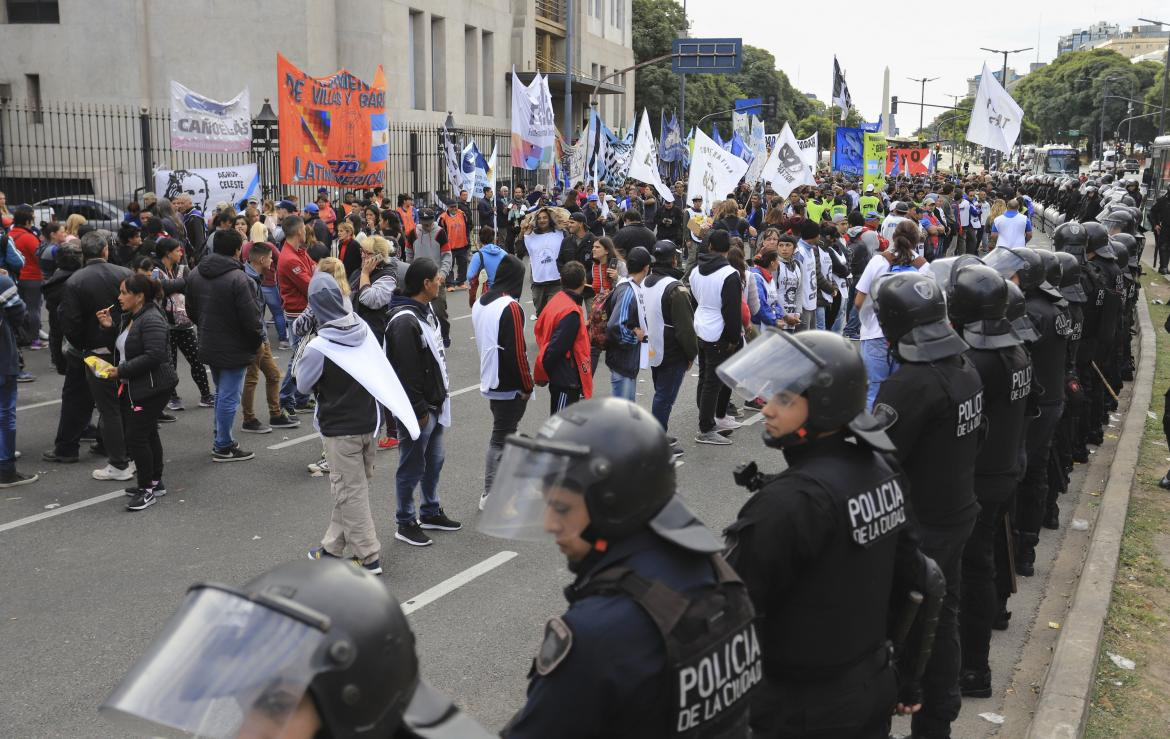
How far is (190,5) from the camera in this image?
1144 inches

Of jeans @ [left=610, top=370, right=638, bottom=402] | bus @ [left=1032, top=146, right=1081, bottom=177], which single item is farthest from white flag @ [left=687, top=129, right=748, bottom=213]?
bus @ [left=1032, top=146, right=1081, bottom=177]

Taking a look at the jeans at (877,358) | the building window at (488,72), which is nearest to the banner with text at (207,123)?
the jeans at (877,358)

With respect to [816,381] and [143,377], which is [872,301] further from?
[816,381]

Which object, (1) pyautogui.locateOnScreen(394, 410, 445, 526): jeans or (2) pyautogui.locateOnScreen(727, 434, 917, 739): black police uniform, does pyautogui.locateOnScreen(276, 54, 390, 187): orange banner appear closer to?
(1) pyautogui.locateOnScreen(394, 410, 445, 526): jeans

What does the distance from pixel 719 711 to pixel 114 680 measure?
12.7 ft

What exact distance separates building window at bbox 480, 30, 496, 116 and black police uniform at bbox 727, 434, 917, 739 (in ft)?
124

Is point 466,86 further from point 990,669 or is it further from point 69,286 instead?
point 990,669

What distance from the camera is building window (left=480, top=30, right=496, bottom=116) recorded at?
39031mm

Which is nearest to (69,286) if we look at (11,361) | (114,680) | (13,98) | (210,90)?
(11,361)

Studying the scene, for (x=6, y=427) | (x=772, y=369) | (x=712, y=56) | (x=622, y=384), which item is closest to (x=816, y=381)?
(x=772, y=369)

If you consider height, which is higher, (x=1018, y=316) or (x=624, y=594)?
(x=1018, y=316)

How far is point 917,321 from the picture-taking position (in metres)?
4.30

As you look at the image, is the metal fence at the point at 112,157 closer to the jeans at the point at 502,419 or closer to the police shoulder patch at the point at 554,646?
the jeans at the point at 502,419

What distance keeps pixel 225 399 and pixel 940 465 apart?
631cm
